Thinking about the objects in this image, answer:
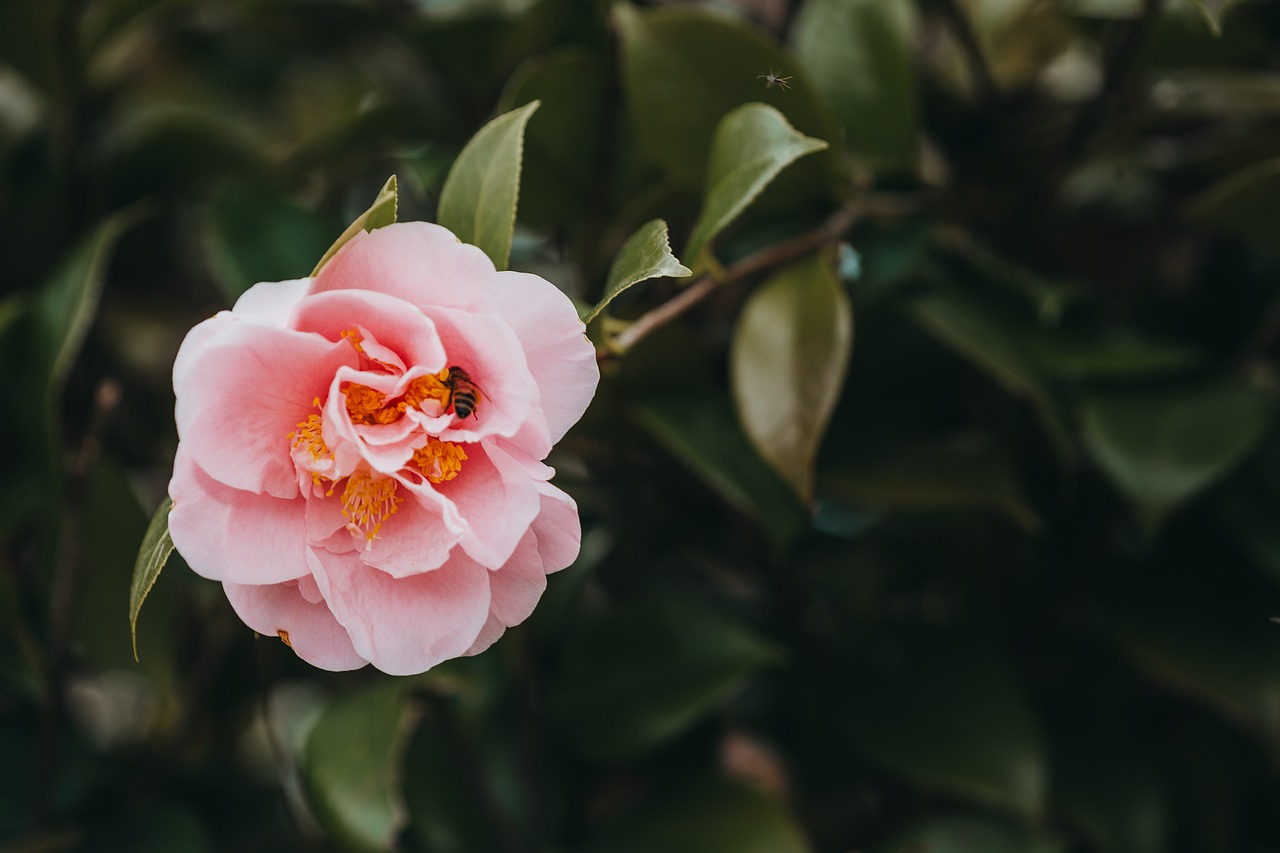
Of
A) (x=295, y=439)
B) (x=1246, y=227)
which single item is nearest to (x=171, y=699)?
(x=295, y=439)

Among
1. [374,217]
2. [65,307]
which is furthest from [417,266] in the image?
[65,307]

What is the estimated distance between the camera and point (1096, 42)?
642mm

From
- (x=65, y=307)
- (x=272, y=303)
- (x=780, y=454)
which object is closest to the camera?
(x=272, y=303)

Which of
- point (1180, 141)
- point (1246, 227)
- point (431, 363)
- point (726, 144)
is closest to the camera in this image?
point (431, 363)

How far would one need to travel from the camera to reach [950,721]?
1.95ft

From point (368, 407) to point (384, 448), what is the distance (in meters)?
0.02

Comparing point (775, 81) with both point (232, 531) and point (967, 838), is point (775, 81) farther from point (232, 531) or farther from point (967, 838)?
point (967, 838)

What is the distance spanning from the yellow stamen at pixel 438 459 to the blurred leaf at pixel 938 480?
10.2 inches

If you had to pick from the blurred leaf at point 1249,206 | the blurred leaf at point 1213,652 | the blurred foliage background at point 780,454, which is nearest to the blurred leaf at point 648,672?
the blurred foliage background at point 780,454

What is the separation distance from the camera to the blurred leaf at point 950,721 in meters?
0.56

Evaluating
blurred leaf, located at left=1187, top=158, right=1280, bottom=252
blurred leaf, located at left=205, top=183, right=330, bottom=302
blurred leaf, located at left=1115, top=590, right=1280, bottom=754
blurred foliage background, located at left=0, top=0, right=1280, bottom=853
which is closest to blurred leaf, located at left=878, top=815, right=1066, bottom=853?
blurred foliage background, located at left=0, top=0, right=1280, bottom=853

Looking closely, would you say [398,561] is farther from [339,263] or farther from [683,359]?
[683,359]

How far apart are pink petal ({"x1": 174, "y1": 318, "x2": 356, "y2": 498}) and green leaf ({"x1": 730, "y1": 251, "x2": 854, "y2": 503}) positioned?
7.9 inches

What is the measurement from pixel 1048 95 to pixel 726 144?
38cm
